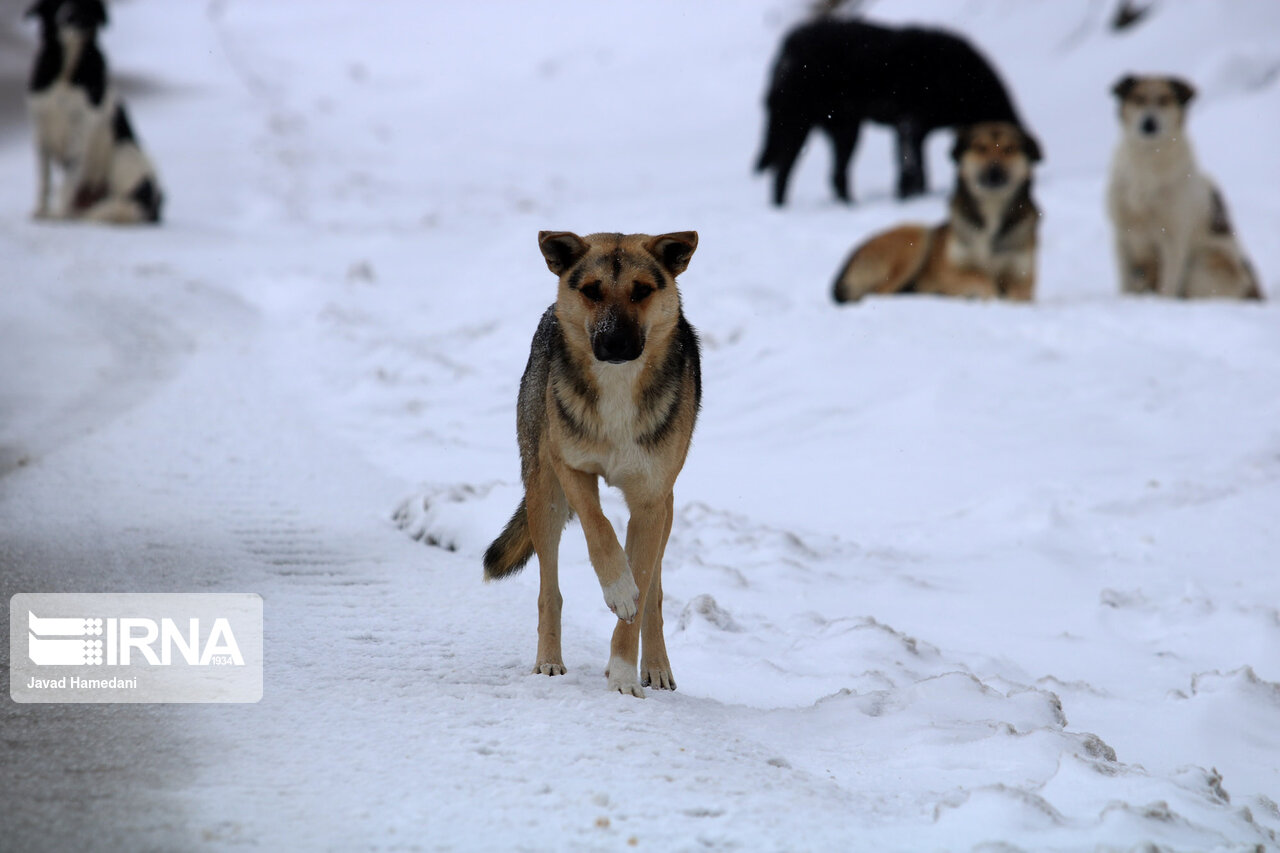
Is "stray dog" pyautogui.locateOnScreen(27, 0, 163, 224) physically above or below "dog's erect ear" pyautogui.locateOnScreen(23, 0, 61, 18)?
below

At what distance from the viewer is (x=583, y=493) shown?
3.89 meters

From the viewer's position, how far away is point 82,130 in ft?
46.4

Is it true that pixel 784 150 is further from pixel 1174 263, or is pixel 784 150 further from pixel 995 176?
pixel 1174 263

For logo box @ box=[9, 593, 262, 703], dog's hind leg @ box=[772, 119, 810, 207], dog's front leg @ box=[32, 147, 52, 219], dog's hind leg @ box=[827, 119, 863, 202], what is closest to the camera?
logo box @ box=[9, 593, 262, 703]

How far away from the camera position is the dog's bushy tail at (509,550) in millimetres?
4477

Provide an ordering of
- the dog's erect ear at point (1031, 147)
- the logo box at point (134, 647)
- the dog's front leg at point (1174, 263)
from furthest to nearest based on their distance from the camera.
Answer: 1. the dog's front leg at point (1174, 263)
2. the dog's erect ear at point (1031, 147)
3. the logo box at point (134, 647)

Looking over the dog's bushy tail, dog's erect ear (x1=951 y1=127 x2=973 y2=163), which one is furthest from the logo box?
dog's erect ear (x1=951 y1=127 x2=973 y2=163)

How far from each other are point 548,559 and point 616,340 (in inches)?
32.4

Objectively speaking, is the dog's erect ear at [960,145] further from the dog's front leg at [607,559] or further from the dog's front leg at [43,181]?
the dog's front leg at [43,181]

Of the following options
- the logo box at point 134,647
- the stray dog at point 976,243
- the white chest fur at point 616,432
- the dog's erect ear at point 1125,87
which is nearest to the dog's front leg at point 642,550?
the white chest fur at point 616,432

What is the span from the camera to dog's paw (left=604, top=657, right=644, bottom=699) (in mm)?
3744

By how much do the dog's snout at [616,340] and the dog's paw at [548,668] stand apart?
0.98 metres

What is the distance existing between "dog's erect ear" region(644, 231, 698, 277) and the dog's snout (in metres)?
0.39

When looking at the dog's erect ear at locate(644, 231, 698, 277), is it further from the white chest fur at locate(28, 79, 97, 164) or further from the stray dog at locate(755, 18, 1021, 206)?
the white chest fur at locate(28, 79, 97, 164)
